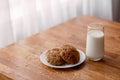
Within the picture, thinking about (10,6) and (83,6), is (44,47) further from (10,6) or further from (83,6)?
(83,6)

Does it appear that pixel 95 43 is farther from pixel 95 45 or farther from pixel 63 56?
pixel 63 56

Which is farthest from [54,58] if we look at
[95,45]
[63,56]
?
[95,45]

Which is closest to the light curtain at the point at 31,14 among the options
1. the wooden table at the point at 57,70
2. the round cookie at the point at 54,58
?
the wooden table at the point at 57,70

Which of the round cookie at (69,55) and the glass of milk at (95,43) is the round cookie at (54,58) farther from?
the glass of milk at (95,43)

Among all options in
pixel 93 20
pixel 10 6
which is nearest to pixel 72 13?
pixel 93 20

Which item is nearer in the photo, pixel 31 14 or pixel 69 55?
pixel 69 55

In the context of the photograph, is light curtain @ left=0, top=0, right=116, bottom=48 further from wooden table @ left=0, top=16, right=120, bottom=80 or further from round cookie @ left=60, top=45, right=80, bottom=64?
round cookie @ left=60, top=45, right=80, bottom=64
